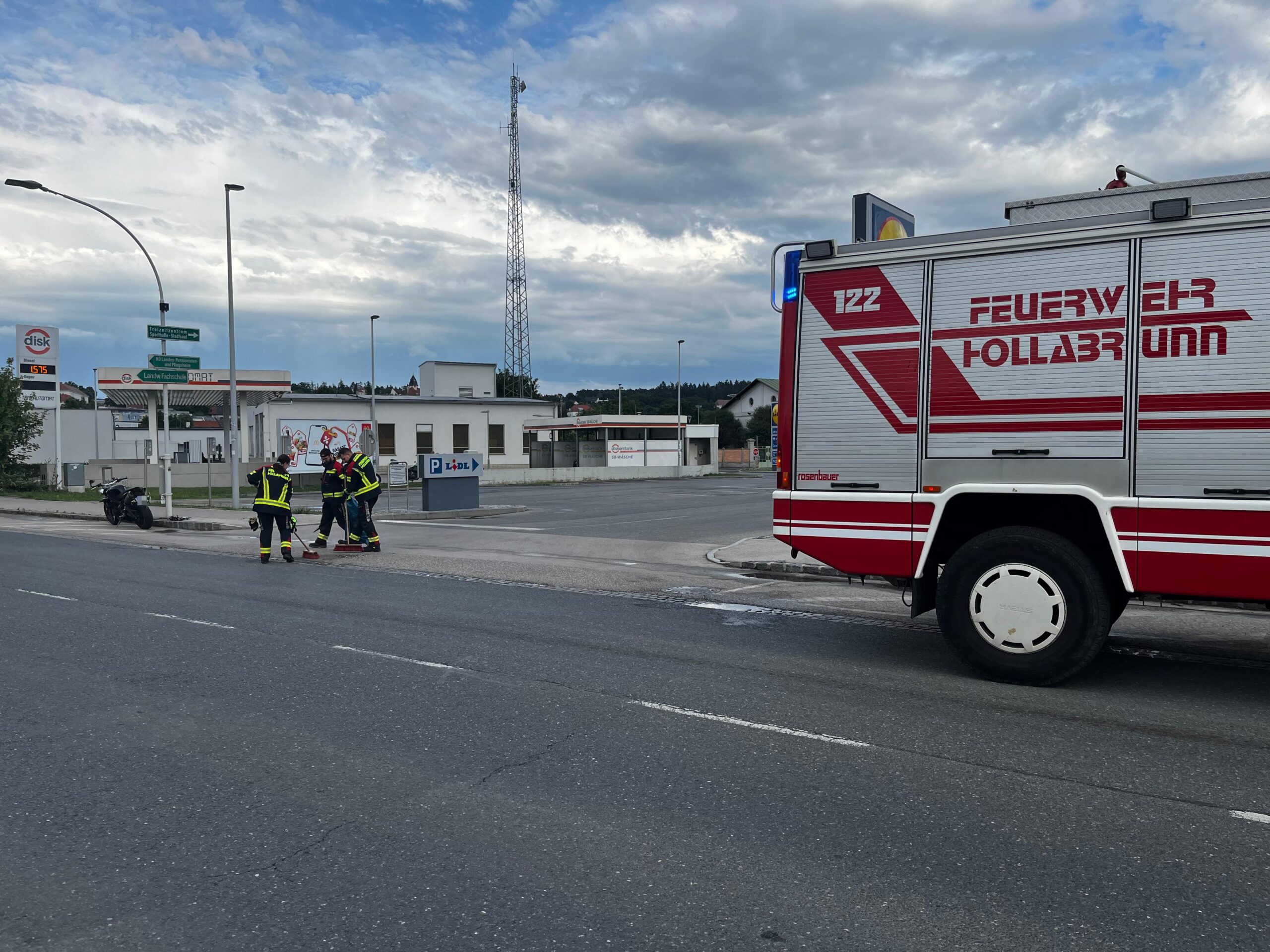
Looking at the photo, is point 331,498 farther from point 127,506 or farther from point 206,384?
point 206,384

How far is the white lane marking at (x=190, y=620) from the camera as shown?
9.27 m

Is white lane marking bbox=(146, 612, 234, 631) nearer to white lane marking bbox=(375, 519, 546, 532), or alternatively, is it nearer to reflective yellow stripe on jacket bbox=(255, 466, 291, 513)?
reflective yellow stripe on jacket bbox=(255, 466, 291, 513)

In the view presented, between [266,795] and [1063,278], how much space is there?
5753 millimetres

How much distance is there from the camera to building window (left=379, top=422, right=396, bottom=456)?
183 feet

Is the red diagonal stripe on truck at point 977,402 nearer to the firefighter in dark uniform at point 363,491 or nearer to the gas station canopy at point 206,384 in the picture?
the firefighter in dark uniform at point 363,491

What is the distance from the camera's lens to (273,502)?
1500cm

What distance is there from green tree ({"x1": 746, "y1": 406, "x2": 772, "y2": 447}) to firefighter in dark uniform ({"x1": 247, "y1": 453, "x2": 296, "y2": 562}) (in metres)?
85.9

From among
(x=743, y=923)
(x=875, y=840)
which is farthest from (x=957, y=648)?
(x=743, y=923)

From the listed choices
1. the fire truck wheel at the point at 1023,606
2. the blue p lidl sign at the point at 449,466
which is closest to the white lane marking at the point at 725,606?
the fire truck wheel at the point at 1023,606

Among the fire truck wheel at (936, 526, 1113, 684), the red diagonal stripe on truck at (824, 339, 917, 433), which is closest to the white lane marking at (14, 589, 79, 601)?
the red diagonal stripe on truck at (824, 339, 917, 433)

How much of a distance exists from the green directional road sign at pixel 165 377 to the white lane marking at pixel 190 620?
16.1 m

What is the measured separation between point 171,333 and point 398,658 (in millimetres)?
20664

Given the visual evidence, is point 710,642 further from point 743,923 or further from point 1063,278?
point 743,923

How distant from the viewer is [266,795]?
464cm
